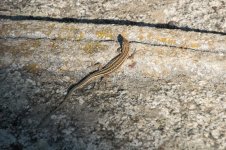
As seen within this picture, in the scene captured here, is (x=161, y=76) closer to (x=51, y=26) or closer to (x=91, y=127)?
(x=91, y=127)

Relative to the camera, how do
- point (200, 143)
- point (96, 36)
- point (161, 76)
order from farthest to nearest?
point (96, 36) → point (161, 76) → point (200, 143)

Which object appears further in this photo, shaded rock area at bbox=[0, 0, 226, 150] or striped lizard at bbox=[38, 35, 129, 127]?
striped lizard at bbox=[38, 35, 129, 127]

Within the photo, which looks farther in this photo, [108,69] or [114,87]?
[108,69]

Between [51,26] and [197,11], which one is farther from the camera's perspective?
[197,11]

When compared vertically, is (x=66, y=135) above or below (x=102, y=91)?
below

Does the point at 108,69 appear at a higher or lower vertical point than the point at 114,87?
higher

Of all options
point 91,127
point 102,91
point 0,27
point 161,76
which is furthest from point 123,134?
point 0,27

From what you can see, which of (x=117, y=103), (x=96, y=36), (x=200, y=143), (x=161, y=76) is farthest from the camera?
(x=96, y=36)

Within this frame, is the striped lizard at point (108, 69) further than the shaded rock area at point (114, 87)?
Yes
